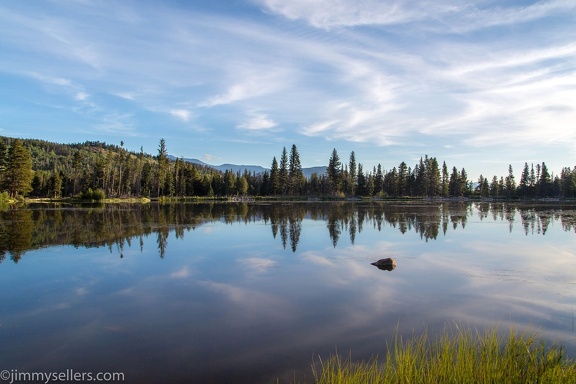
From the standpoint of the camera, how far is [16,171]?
71750mm

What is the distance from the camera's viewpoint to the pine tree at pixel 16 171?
7175cm

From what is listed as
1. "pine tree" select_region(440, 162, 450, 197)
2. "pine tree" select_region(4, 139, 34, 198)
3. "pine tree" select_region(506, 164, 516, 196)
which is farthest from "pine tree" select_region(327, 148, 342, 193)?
"pine tree" select_region(4, 139, 34, 198)

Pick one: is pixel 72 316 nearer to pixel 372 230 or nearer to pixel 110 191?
pixel 372 230

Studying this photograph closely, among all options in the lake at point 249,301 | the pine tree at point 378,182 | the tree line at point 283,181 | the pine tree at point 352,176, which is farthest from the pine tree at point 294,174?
the lake at point 249,301

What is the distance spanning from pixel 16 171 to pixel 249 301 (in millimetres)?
79599

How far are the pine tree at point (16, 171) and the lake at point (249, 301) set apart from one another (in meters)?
61.9

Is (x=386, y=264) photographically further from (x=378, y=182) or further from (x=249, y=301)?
(x=378, y=182)

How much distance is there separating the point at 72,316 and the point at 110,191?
9455 centimetres

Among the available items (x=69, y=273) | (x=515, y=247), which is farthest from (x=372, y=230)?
(x=69, y=273)

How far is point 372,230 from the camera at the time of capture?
92.1 feet
